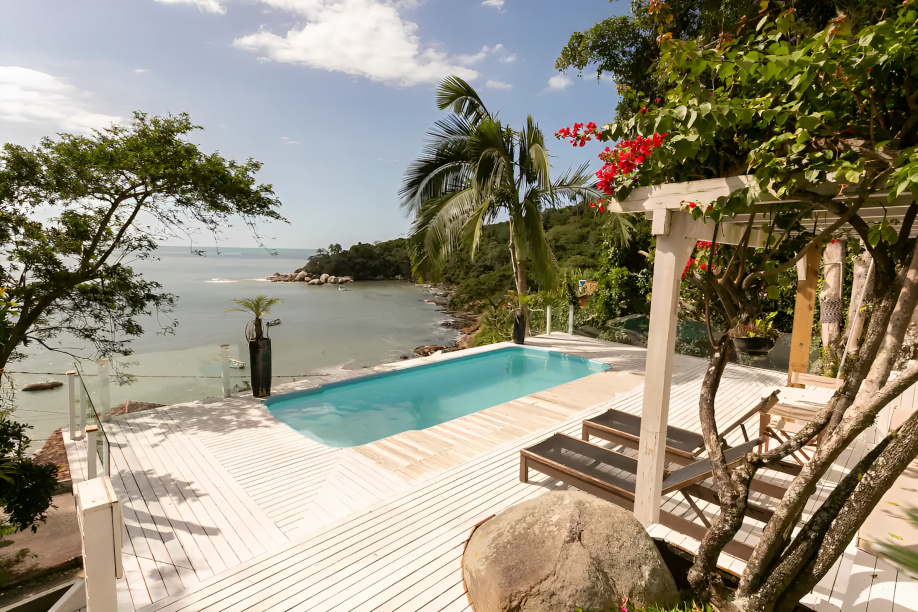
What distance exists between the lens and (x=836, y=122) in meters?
1.77

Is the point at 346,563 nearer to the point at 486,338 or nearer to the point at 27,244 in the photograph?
the point at 27,244

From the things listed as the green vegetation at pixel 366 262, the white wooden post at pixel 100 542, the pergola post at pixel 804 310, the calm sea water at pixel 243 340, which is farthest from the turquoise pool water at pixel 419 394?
the green vegetation at pixel 366 262

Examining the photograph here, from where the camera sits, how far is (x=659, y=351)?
9.43 feet

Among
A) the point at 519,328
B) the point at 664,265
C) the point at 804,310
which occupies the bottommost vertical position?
the point at 519,328

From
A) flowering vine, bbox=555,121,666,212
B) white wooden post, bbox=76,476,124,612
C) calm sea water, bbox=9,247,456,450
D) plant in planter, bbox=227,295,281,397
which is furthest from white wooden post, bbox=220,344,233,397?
flowering vine, bbox=555,121,666,212

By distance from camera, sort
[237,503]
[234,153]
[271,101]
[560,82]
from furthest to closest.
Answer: [271,101]
[560,82]
[234,153]
[237,503]

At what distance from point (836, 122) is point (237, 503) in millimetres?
4378

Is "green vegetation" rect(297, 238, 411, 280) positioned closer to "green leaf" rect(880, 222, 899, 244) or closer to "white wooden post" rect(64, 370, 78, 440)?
"white wooden post" rect(64, 370, 78, 440)

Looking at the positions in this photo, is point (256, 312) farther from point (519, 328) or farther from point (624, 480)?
point (519, 328)

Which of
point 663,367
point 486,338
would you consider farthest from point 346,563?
point 486,338

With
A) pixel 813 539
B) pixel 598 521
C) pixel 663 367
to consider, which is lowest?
pixel 598 521

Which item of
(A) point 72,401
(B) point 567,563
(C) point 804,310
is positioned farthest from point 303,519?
(C) point 804,310

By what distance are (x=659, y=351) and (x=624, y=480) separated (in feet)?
4.46

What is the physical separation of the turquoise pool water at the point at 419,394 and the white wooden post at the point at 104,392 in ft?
5.76
